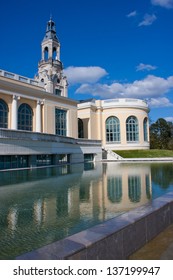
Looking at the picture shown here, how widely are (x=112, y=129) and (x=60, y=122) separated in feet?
48.4

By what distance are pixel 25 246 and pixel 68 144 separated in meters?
31.8

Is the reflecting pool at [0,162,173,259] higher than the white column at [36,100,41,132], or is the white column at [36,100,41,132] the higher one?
the white column at [36,100,41,132]

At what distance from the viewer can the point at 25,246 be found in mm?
5336

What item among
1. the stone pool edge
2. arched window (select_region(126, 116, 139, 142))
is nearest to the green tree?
arched window (select_region(126, 116, 139, 142))

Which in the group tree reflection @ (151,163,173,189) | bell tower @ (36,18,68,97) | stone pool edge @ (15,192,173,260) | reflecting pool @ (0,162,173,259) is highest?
bell tower @ (36,18,68,97)

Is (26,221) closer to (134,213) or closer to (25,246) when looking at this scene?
(25,246)

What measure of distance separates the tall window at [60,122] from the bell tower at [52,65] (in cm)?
1147

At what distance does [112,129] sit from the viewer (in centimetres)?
5253

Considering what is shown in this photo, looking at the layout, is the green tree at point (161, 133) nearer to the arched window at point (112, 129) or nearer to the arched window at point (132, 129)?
the arched window at point (132, 129)

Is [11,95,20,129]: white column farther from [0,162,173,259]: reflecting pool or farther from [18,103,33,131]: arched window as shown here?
[0,162,173,259]: reflecting pool

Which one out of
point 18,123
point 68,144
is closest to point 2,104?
point 18,123

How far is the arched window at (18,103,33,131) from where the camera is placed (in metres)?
35.3

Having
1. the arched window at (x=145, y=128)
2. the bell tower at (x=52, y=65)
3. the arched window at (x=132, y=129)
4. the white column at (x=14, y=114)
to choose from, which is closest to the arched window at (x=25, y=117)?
the white column at (x=14, y=114)

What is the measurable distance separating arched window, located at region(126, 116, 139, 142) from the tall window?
15.6 m
